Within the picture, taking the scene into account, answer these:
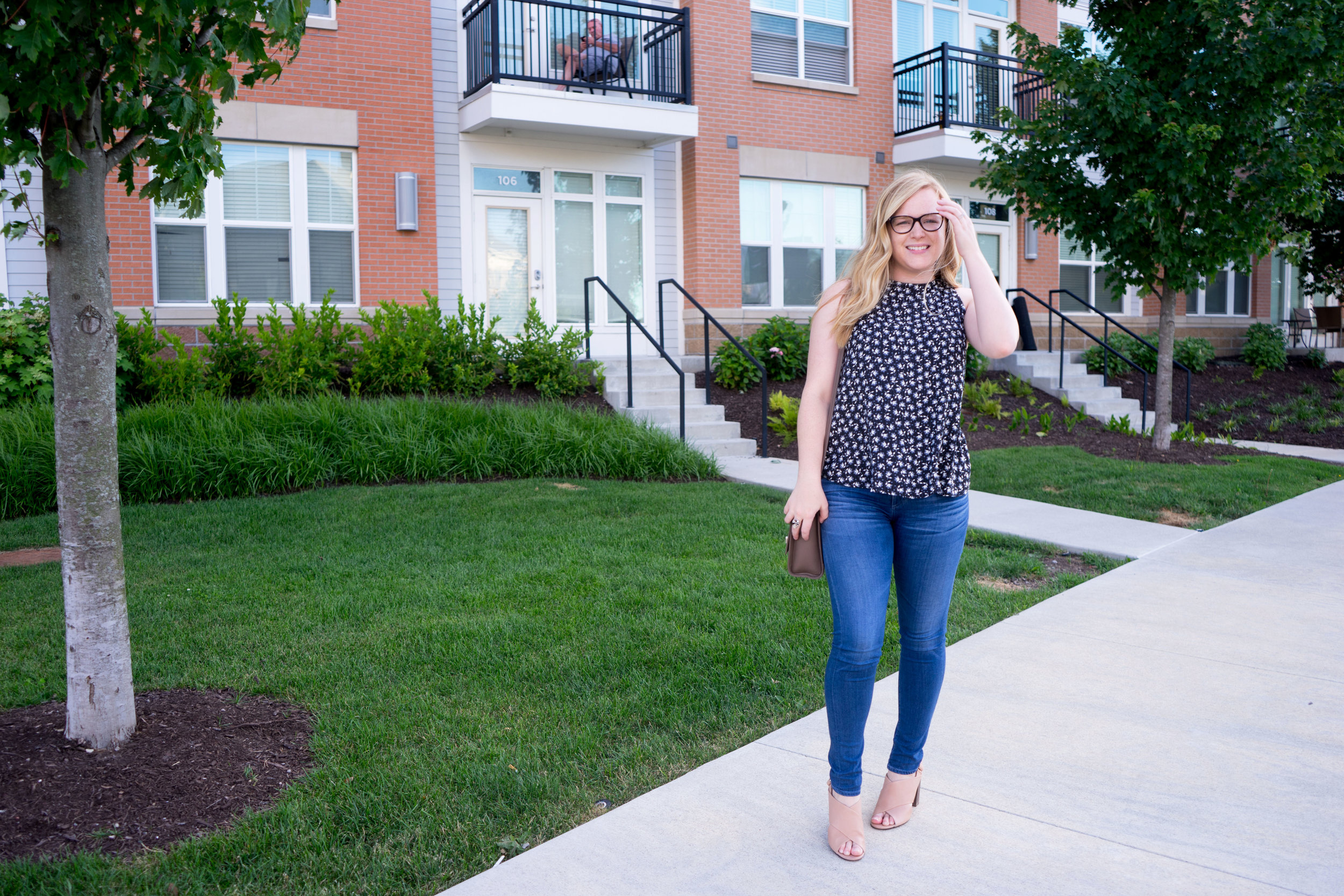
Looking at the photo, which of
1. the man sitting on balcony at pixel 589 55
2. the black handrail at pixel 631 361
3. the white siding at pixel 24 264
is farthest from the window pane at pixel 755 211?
the white siding at pixel 24 264

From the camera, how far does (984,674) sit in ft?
14.0

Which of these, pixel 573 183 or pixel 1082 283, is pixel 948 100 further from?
pixel 573 183

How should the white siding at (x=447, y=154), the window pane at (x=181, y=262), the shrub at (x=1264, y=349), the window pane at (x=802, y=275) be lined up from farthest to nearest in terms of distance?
the shrub at (x=1264, y=349), the window pane at (x=802, y=275), the white siding at (x=447, y=154), the window pane at (x=181, y=262)

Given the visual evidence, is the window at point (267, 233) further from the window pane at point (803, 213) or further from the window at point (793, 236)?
the window pane at point (803, 213)

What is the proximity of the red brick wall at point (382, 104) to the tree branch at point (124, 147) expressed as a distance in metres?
9.29

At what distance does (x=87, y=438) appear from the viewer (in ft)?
10.6

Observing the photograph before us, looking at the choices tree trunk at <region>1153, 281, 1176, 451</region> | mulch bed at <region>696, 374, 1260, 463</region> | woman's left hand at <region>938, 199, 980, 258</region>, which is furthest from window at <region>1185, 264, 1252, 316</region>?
woman's left hand at <region>938, 199, 980, 258</region>

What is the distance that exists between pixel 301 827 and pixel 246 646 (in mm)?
1744

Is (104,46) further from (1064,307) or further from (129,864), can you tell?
(1064,307)

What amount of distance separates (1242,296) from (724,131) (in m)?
13.5

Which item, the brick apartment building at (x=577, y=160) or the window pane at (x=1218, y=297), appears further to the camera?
the window pane at (x=1218, y=297)

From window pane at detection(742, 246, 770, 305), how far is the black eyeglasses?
1246 cm

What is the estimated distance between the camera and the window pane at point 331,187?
12.4m

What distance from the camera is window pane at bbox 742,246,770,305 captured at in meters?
15.3
